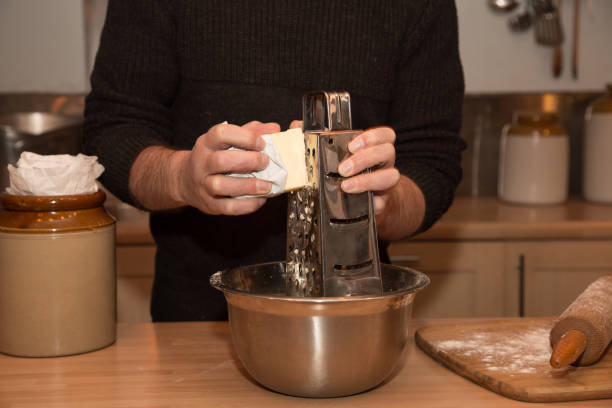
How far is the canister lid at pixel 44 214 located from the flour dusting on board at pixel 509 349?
0.45 meters

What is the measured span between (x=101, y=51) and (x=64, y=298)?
0.49 m

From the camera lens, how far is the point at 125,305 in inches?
79.4

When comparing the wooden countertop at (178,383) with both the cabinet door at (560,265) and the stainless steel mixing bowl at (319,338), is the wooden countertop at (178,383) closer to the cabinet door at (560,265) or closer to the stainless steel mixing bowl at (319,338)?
the stainless steel mixing bowl at (319,338)

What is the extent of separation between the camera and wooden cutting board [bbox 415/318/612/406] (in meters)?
0.74

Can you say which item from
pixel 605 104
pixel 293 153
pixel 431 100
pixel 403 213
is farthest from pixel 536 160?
pixel 293 153

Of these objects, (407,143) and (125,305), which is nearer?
(407,143)

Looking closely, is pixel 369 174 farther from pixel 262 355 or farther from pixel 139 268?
pixel 139 268

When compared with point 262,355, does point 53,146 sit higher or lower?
higher

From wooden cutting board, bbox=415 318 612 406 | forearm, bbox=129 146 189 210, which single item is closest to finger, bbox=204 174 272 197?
forearm, bbox=129 146 189 210

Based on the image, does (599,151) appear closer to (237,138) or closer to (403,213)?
(403,213)

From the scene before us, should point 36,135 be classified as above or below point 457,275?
above

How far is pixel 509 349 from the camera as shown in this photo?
2.83 ft

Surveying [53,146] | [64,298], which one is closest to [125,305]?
[53,146]

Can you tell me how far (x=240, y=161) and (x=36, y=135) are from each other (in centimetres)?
162
